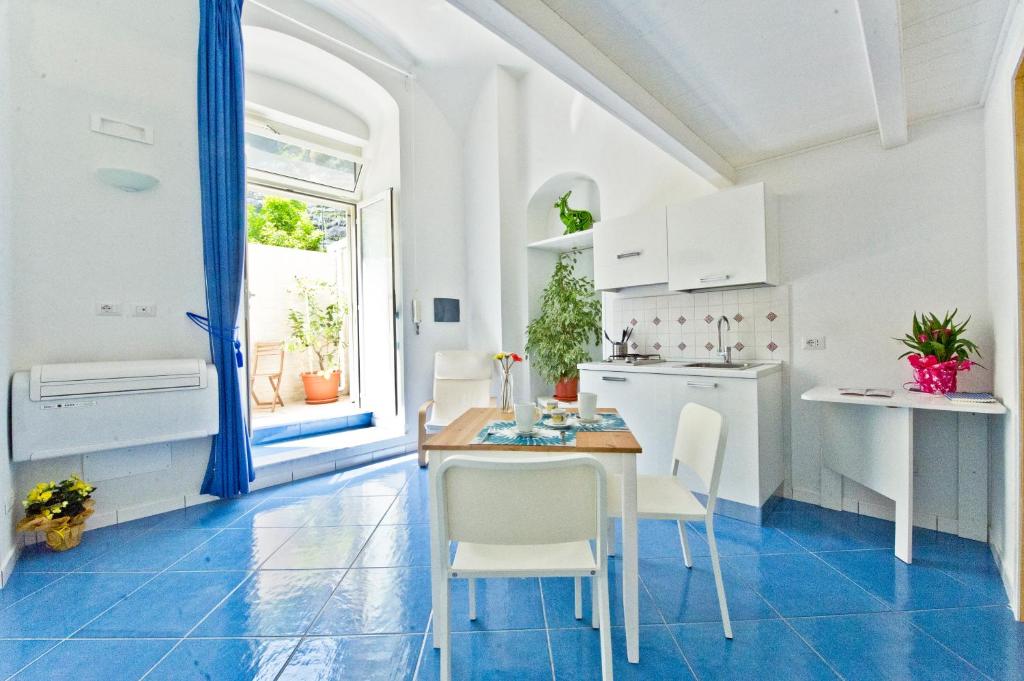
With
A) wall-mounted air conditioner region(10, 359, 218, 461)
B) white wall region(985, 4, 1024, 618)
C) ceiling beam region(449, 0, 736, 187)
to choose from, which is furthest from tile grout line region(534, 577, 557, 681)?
wall-mounted air conditioner region(10, 359, 218, 461)

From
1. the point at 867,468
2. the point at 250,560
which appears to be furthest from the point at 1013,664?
the point at 250,560

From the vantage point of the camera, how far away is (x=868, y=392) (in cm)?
236

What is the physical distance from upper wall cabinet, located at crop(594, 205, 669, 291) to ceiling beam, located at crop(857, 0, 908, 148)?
123 centimetres

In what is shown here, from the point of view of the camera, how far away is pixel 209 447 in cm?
303

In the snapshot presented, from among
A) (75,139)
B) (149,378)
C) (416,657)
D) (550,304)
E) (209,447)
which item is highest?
(75,139)

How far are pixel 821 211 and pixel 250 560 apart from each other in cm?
377

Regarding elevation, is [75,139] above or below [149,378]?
above

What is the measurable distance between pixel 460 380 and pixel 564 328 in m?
1.04

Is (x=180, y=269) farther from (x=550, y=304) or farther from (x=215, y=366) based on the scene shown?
(x=550, y=304)

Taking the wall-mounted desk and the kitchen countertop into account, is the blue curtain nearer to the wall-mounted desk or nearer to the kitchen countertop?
the kitchen countertop

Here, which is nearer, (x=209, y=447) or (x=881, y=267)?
(x=881, y=267)

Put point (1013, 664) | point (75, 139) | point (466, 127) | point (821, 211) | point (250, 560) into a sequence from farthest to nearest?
point (466, 127) → point (821, 211) → point (75, 139) → point (250, 560) → point (1013, 664)

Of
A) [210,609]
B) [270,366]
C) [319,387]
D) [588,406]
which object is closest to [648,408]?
[588,406]

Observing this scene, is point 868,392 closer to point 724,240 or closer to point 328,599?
point 724,240
